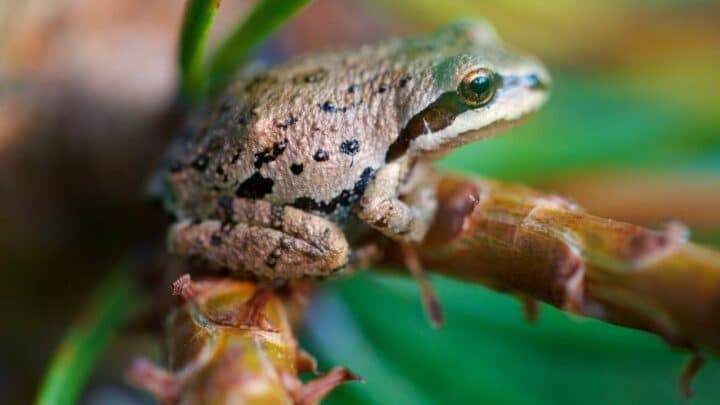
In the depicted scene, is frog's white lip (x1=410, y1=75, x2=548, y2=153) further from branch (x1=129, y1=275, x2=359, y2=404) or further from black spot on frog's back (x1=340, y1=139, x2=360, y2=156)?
branch (x1=129, y1=275, x2=359, y2=404)

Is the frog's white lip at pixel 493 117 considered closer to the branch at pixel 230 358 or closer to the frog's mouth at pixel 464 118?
the frog's mouth at pixel 464 118

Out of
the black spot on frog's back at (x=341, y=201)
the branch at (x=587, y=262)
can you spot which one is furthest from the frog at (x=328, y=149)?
the branch at (x=587, y=262)

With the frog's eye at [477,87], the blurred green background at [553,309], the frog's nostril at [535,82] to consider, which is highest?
the frog's nostril at [535,82]

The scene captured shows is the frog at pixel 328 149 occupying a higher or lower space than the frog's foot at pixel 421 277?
higher

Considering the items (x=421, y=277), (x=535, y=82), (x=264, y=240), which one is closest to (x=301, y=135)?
(x=264, y=240)

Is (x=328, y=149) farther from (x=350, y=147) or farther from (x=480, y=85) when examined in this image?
(x=480, y=85)

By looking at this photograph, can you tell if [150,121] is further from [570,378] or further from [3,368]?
[570,378]

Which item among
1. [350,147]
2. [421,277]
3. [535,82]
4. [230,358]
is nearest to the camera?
[230,358]
